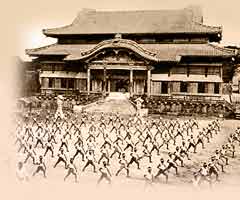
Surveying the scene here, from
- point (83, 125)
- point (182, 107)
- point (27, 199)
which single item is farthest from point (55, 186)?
point (182, 107)

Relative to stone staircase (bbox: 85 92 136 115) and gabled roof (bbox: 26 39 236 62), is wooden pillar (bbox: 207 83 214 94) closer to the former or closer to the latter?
gabled roof (bbox: 26 39 236 62)

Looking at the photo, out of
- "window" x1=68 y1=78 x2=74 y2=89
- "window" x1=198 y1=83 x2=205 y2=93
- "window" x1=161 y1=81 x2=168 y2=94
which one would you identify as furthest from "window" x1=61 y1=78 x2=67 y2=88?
"window" x1=198 y1=83 x2=205 y2=93

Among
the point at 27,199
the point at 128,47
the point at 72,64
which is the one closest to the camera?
the point at 27,199

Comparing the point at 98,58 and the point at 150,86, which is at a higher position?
the point at 98,58

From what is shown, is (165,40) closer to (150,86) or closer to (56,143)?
(150,86)

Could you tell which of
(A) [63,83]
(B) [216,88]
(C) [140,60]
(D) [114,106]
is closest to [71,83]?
(A) [63,83]

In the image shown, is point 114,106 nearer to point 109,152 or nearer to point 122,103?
point 122,103

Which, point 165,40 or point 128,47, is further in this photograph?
point 165,40
